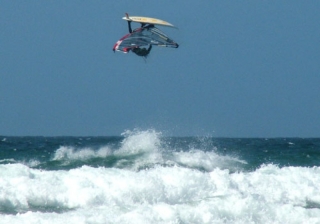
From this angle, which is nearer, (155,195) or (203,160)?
(155,195)

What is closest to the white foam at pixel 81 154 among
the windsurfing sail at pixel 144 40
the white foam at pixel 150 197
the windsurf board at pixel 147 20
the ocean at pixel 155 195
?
the ocean at pixel 155 195

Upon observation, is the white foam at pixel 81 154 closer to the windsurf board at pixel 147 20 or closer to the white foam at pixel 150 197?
the white foam at pixel 150 197

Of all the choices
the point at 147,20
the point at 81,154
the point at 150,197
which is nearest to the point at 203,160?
the point at 81,154

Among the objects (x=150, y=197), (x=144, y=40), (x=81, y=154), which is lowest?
(x=81, y=154)

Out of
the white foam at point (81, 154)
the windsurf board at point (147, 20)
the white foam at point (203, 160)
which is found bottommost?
the white foam at point (81, 154)

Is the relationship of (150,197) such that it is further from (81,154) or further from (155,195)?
(81,154)

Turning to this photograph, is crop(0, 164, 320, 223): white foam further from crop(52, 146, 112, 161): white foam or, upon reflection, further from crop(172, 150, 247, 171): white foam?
crop(52, 146, 112, 161): white foam

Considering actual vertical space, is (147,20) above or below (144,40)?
above
